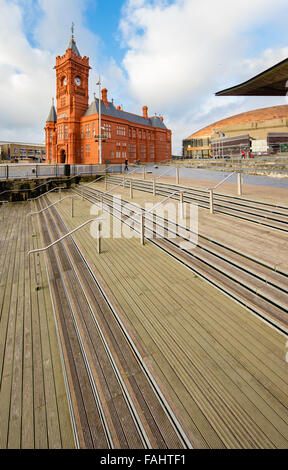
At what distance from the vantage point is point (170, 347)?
3529 mm

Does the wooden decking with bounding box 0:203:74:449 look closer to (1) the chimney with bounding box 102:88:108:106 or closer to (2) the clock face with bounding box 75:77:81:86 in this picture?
(1) the chimney with bounding box 102:88:108:106

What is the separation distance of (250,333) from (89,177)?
23095mm

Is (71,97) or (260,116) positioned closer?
(71,97)

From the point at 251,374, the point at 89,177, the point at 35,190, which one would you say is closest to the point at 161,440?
the point at 251,374

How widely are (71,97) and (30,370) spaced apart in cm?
4337

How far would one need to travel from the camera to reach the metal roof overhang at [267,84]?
11114 millimetres

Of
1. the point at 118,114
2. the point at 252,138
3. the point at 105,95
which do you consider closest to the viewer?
the point at 105,95

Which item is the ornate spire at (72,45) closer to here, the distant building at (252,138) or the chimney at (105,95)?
the chimney at (105,95)

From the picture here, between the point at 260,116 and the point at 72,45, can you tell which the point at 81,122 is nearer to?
the point at 72,45

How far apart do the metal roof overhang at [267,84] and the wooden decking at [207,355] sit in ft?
39.0

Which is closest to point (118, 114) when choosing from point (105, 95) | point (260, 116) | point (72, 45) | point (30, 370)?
point (105, 95)

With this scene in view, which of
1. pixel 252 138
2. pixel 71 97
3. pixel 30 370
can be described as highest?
pixel 71 97

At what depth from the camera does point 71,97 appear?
3703cm
